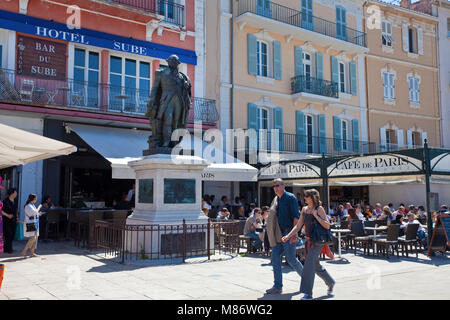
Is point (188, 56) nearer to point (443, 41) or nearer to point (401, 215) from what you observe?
point (401, 215)

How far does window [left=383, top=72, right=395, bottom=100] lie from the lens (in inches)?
999

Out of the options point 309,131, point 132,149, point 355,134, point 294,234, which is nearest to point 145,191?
point 294,234

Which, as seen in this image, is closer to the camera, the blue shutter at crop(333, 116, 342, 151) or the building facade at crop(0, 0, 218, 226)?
the building facade at crop(0, 0, 218, 226)

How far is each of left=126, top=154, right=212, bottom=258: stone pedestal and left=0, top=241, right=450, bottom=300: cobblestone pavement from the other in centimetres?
61

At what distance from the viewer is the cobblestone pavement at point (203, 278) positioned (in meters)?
6.22

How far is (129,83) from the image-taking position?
56.1ft

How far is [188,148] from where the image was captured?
16.1 metres

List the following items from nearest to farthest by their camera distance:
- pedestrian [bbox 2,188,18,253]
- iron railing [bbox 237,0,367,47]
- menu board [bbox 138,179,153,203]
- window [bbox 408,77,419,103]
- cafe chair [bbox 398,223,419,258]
Result: menu board [bbox 138,179,153,203] → pedestrian [bbox 2,188,18,253] → cafe chair [bbox 398,223,419,258] → iron railing [bbox 237,0,367,47] → window [bbox 408,77,419,103]

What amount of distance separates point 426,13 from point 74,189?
23.4m

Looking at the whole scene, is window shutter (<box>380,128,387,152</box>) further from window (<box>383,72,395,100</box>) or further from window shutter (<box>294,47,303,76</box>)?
window shutter (<box>294,47,303,76</box>)

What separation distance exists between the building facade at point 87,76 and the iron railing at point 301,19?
2861 mm

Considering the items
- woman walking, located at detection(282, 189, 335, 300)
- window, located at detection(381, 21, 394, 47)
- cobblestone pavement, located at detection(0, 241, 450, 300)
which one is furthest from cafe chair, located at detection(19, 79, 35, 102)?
window, located at detection(381, 21, 394, 47)

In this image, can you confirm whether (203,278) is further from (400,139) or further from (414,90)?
(414,90)
